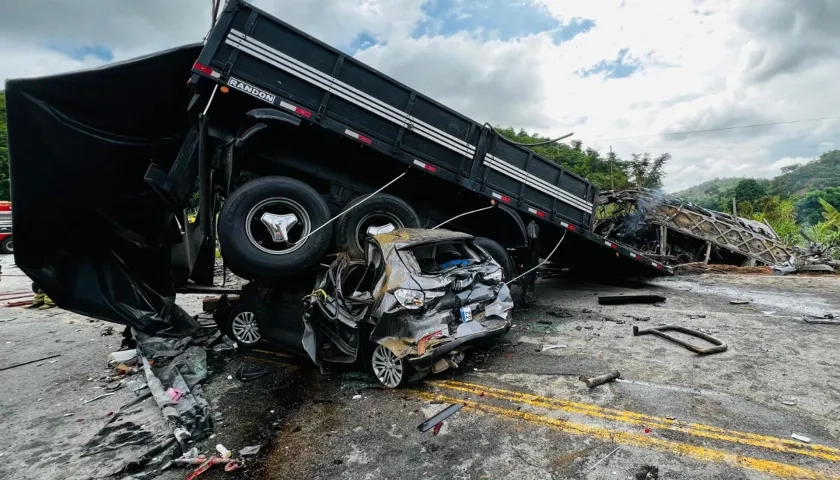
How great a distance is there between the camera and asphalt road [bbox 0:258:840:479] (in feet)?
8.94

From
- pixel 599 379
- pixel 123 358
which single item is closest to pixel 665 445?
pixel 599 379

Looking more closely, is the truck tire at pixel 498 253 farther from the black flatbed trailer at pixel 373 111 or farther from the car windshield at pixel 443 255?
the car windshield at pixel 443 255

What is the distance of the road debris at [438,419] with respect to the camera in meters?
3.23

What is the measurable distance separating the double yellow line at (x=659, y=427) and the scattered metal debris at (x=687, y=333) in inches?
69.5

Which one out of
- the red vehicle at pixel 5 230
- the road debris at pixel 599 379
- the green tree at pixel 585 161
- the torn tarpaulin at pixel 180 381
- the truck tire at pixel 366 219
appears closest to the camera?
the torn tarpaulin at pixel 180 381

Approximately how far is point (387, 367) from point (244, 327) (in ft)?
7.98

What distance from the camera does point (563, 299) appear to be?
26.6ft

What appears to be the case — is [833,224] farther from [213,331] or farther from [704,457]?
[213,331]

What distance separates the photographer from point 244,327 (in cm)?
544

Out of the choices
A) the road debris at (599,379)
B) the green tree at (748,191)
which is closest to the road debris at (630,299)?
the road debris at (599,379)

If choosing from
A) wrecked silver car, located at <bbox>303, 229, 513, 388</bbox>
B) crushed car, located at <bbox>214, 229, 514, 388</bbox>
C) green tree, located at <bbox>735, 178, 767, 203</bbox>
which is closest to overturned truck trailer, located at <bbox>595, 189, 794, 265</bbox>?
crushed car, located at <bbox>214, 229, 514, 388</bbox>

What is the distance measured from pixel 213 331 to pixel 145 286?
1126 mm

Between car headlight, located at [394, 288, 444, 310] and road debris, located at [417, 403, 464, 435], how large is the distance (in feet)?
2.98

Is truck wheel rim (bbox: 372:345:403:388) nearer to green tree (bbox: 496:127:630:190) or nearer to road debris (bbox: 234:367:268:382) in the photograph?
road debris (bbox: 234:367:268:382)
